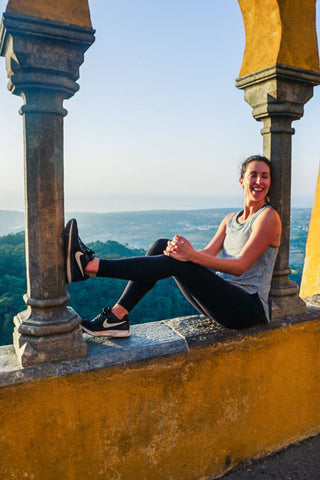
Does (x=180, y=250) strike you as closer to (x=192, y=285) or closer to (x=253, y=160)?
(x=192, y=285)

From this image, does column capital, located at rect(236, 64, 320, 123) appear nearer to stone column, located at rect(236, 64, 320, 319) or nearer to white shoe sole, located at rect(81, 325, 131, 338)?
stone column, located at rect(236, 64, 320, 319)

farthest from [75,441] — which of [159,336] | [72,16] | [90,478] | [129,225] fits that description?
[129,225]

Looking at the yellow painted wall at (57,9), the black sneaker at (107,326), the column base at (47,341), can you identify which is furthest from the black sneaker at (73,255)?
the yellow painted wall at (57,9)

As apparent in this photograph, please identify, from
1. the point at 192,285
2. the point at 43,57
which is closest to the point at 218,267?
the point at 192,285

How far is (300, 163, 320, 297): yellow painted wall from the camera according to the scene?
512 cm

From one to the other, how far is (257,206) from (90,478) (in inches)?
66.8

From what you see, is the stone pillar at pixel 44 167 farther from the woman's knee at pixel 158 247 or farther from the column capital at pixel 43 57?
the woman's knee at pixel 158 247

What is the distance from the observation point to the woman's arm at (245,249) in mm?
2121

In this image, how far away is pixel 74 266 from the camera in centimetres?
196

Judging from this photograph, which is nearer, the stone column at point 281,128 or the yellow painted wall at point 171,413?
the yellow painted wall at point 171,413

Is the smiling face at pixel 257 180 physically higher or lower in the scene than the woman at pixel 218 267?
higher

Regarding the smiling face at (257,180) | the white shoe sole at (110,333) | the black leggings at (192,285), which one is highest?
the smiling face at (257,180)

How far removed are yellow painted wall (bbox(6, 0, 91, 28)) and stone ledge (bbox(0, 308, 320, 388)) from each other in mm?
1463

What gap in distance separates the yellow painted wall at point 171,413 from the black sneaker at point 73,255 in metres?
0.46
